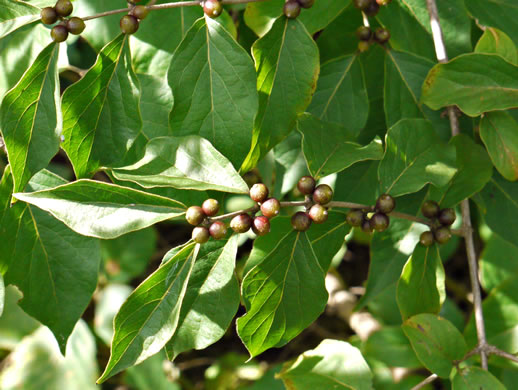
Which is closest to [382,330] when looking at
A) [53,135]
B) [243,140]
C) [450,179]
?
[450,179]

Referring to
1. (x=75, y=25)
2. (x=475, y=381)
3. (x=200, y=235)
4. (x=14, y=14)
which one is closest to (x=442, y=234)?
(x=475, y=381)

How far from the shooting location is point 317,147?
106 centimetres

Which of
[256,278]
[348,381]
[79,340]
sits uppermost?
[256,278]

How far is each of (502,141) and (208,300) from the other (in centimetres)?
66

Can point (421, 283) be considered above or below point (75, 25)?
below

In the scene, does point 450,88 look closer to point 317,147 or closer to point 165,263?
point 317,147

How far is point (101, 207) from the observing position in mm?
894

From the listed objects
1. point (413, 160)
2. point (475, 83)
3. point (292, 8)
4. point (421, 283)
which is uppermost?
point (292, 8)

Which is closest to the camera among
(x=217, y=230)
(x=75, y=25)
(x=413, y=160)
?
(x=217, y=230)

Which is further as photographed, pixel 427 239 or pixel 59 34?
pixel 427 239

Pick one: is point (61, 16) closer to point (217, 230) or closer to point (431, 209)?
point (217, 230)

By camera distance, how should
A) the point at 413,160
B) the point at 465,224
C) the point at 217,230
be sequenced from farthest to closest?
1. the point at 465,224
2. the point at 413,160
3. the point at 217,230

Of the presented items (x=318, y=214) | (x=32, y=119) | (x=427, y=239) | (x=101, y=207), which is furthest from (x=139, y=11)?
(x=427, y=239)

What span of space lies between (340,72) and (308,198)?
47cm
